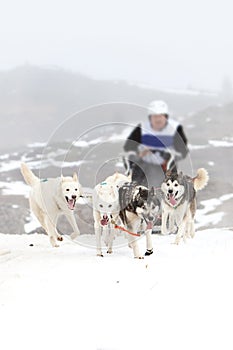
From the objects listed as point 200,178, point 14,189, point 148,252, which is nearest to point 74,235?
point 148,252

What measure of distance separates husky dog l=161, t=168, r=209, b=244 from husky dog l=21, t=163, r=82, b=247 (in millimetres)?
1507

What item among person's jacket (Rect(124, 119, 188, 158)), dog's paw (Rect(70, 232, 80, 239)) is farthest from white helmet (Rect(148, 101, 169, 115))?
dog's paw (Rect(70, 232, 80, 239))

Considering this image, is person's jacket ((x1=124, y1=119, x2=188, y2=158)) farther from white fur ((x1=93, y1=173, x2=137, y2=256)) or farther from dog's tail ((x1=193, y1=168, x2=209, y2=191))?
dog's tail ((x1=193, y1=168, x2=209, y2=191))

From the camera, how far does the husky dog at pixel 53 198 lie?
6.50 metres

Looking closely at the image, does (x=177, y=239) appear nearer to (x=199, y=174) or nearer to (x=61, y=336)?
(x=199, y=174)

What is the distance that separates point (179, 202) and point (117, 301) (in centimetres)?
274

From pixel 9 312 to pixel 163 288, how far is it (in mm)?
1902

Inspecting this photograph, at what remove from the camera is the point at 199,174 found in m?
8.01

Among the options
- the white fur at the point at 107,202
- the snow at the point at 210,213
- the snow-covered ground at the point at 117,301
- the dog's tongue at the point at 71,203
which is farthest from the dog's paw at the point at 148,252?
the snow at the point at 210,213

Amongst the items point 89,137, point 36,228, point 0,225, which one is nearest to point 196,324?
point 89,137

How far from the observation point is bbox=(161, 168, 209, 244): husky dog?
6980 mm

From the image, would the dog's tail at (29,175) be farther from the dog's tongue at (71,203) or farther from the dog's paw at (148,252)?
the dog's paw at (148,252)

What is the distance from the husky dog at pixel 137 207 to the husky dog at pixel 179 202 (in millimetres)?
524

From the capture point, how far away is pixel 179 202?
7.35 m
